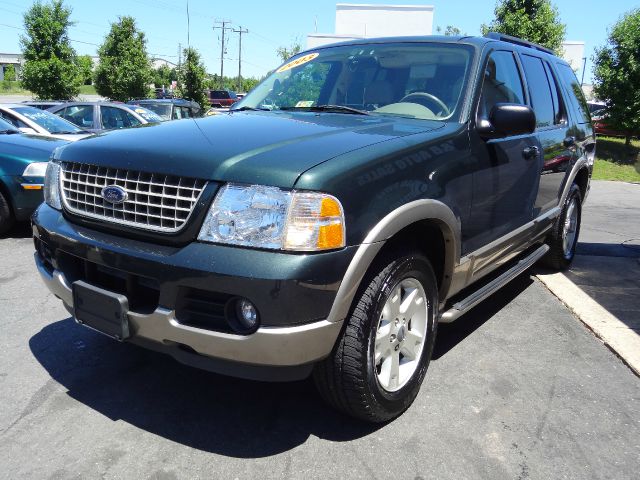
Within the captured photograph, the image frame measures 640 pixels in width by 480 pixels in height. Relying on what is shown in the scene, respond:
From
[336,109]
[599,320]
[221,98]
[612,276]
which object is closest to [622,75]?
[612,276]

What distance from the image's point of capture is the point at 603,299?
4.74 metres

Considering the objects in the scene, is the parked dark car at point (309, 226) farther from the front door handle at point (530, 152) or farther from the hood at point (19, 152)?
the hood at point (19, 152)

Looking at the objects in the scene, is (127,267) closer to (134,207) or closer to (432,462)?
(134,207)

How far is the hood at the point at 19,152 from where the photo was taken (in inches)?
239

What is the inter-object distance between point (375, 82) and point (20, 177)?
14.4ft

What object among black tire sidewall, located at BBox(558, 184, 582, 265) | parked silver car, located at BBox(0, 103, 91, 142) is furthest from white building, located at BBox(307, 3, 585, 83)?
black tire sidewall, located at BBox(558, 184, 582, 265)

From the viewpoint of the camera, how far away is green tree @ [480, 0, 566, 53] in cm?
1872

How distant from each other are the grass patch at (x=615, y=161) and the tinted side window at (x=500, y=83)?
45.2 ft

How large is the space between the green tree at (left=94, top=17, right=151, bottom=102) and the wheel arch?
2525cm

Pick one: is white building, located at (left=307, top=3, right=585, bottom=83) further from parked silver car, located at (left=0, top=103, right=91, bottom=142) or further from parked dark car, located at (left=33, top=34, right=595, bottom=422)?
parked dark car, located at (left=33, top=34, right=595, bottom=422)

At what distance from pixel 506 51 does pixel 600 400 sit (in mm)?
2365

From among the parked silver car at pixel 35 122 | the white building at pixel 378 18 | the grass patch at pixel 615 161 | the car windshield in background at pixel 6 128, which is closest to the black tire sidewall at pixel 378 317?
the car windshield in background at pixel 6 128

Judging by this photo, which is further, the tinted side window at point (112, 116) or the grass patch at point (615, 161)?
Answer: the grass patch at point (615, 161)

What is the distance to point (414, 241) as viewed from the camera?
110 inches
